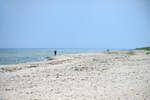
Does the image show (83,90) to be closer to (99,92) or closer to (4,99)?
(99,92)

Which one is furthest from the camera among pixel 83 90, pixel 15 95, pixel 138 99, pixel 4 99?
pixel 83 90

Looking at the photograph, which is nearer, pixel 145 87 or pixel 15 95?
pixel 15 95

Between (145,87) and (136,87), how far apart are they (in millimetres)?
457

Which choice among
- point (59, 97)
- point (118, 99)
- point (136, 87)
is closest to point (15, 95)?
point (59, 97)

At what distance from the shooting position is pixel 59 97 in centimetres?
701

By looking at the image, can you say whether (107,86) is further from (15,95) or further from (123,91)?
(15,95)

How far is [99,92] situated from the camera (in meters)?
7.62

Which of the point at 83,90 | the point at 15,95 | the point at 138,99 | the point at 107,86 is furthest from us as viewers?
the point at 107,86

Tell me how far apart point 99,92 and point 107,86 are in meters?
1.25

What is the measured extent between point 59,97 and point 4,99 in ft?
8.28

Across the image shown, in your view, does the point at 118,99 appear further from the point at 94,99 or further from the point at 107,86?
the point at 107,86

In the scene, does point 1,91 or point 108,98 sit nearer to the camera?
point 108,98

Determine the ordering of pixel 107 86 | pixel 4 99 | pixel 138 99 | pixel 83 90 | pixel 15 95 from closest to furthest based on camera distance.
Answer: pixel 138 99 → pixel 4 99 → pixel 15 95 → pixel 83 90 → pixel 107 86

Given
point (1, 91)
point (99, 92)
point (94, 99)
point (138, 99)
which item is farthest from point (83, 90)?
point (1, 91)
